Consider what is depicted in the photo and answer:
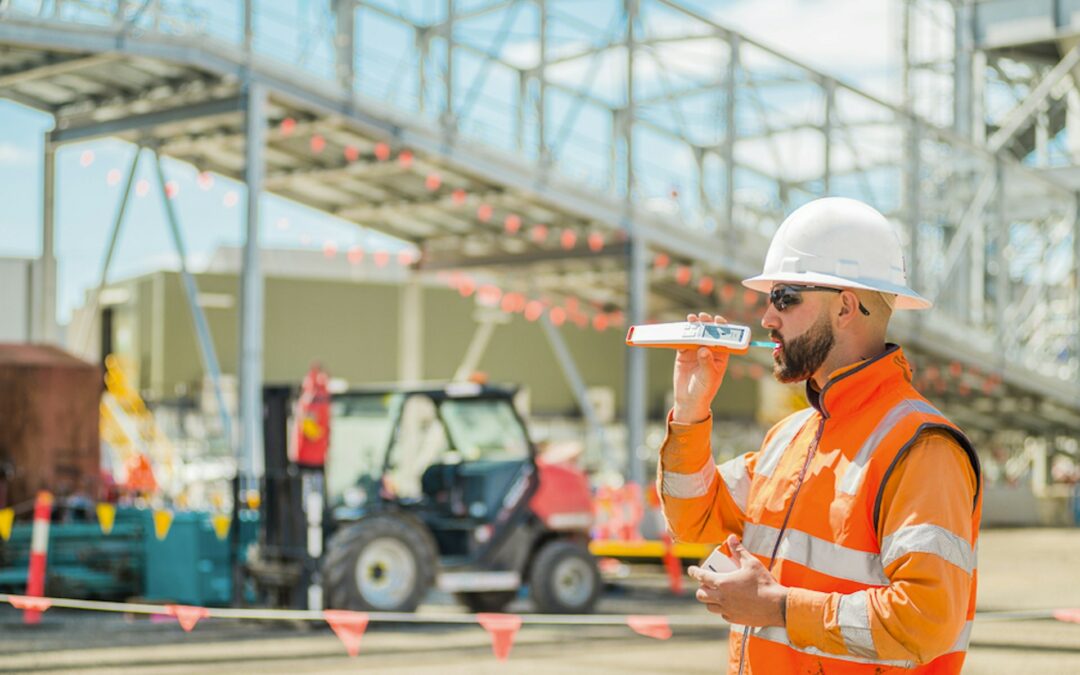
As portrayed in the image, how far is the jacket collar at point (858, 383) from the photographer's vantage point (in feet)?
9.30

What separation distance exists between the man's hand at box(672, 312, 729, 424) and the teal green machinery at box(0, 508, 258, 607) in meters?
9.78

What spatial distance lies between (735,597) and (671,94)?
66.3 feet

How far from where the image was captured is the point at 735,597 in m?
2.68

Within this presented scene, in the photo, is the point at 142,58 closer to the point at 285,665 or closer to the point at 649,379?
the point at 285,665

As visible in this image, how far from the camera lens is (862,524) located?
269cm

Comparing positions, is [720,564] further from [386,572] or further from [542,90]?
[542,90]

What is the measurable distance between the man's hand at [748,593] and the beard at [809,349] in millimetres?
410

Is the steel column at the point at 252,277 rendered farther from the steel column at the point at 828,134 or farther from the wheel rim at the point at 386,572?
the steel column at the point at 828,134

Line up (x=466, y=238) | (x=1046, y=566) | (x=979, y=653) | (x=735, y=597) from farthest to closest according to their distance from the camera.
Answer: (x=466, y=238) → (x=1046, y=566) → (x=979, y=653) → (x=735, y=597)

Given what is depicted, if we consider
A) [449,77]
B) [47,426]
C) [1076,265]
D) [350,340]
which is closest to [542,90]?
[449,77]

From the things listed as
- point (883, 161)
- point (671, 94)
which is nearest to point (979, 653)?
point (671, 94)

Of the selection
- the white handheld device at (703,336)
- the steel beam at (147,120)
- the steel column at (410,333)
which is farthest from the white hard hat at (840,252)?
the steel column at (410,333)

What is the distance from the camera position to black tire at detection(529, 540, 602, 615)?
40.1 feet

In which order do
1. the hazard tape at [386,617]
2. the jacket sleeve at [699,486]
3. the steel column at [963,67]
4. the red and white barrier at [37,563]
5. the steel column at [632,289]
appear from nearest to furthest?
the jacket sleeve at [699,486], the hazard tape at [386,617], the red and white barrier at [37,563], the steel column at [632,289], the steel column at [963,67]
